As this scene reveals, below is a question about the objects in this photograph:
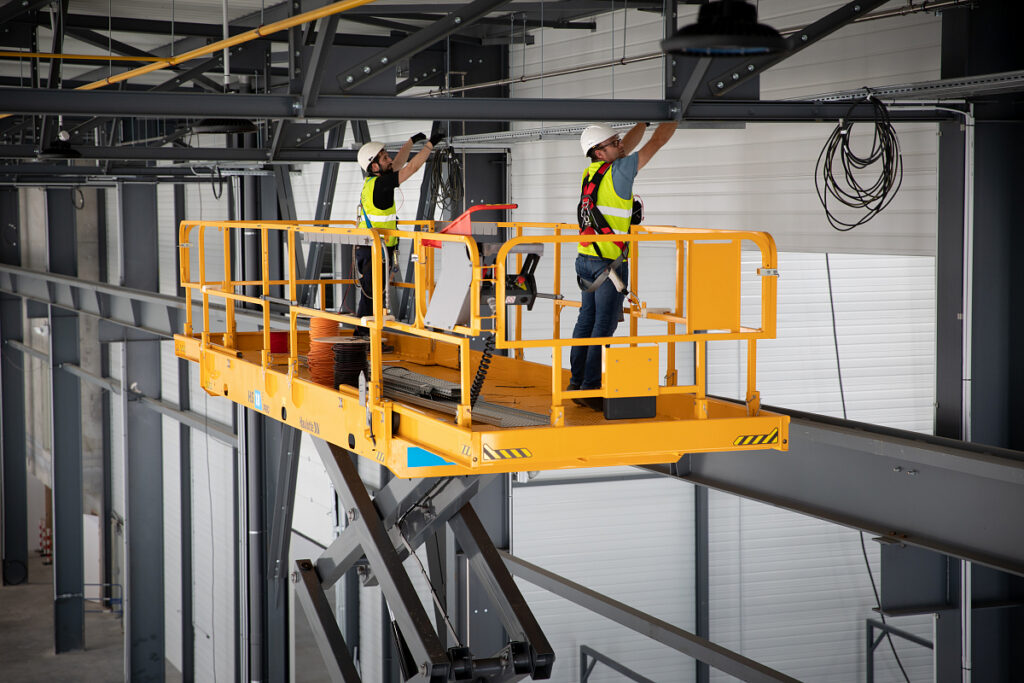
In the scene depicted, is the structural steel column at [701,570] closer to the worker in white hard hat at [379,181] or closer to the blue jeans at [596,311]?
the worker in white hard hat at [379,181]

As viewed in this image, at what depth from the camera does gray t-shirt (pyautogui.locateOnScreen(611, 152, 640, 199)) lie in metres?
7.09

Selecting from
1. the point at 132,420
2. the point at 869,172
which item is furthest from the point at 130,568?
the point at 869,172

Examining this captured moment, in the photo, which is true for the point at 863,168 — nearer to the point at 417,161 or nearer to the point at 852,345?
the point at 417,161

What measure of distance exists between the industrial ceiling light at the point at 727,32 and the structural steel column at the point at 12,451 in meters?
29.4

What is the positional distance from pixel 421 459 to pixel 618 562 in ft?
27.1

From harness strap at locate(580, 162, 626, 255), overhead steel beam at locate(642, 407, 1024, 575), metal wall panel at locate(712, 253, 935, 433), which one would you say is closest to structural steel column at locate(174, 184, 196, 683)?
metal wall panel at locate(712, 253, 935, 433)

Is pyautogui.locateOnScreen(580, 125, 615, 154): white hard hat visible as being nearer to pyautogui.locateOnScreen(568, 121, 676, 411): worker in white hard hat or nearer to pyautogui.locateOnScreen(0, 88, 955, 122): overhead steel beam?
pyautogui.locateOnScreen(568, 121, 676, 411): worker in white hard hat

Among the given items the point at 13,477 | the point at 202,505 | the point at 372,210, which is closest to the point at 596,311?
the point at 372,210

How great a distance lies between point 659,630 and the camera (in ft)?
33.5

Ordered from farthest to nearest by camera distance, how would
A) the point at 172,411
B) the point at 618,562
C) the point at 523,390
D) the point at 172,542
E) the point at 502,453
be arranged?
the point at 172,542, the point at 172,411, the point at 618,562, the point at 523,390, the point at 502,453

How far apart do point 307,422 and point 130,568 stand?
16322 mm

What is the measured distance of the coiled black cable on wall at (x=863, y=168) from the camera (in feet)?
27.0

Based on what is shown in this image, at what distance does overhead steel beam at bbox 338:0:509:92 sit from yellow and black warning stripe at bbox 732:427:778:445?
3739 millimetres

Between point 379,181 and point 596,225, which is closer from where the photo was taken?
point 596,225
